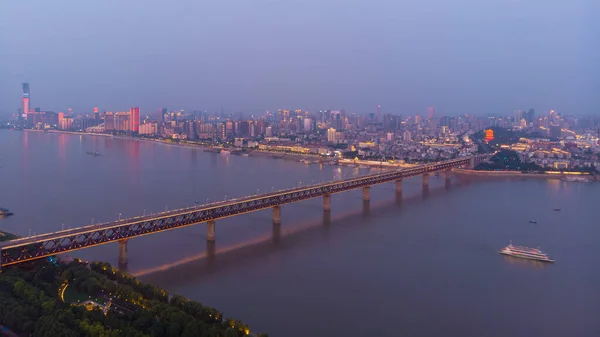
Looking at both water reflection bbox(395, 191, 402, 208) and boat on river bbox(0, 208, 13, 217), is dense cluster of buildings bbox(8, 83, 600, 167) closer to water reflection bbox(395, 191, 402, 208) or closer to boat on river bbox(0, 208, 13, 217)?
water reflection bbox(395, 191, 402, 208)

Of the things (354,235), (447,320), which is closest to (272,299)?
(447,320)

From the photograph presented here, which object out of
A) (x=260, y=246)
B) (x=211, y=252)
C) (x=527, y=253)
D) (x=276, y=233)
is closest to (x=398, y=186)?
(x=276, y=233)

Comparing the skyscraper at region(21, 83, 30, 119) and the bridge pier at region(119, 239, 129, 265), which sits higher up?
the skyscraper at region(21, 83, 30, 119)

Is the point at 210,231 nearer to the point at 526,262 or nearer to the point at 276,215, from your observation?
the point at 276,215

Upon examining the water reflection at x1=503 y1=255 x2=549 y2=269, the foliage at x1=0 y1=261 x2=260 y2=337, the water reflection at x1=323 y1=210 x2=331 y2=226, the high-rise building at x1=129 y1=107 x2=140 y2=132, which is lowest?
the water reflection at x1=503 y1=255 x2=549 y2=269

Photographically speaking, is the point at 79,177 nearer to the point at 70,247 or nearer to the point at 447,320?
the point at 70,247

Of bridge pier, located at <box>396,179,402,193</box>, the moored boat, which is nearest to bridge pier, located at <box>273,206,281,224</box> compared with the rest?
the moored boat
